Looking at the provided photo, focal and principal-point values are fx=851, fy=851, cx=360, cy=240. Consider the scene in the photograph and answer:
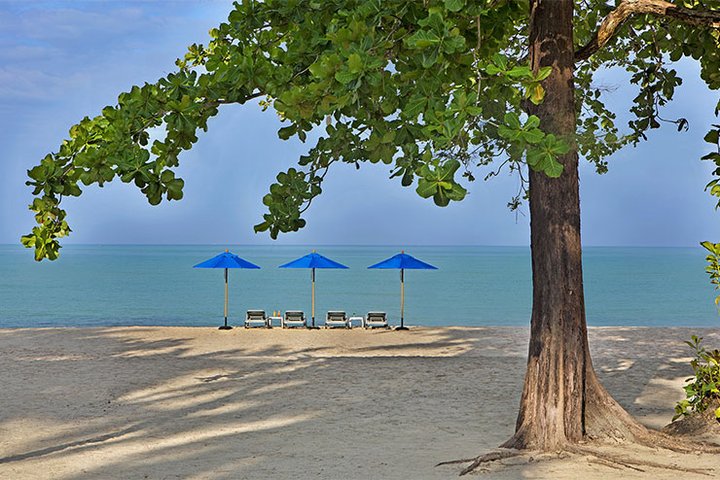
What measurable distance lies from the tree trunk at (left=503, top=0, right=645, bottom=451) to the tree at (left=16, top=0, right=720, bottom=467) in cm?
1

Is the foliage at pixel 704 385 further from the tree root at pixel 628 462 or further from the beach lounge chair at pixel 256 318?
the beach lounge chair at pixel 256 318

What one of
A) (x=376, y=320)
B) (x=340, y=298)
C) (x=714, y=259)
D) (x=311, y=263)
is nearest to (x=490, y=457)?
(x=714, y=259)

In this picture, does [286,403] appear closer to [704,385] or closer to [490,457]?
[490,457]

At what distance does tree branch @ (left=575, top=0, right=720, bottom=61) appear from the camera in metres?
8.83

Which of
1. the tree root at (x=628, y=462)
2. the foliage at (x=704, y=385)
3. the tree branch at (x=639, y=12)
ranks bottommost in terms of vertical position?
the tree root at (x=628, y=462)

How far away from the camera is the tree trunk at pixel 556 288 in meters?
8.55

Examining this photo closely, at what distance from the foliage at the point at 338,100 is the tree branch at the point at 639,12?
834 millimetres

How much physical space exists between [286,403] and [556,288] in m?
4.75

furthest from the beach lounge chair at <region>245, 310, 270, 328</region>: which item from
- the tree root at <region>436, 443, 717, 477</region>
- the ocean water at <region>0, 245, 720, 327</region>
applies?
the ocean water at <region>0, 245, 720, 327</region>

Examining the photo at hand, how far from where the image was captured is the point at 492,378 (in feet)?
45.0

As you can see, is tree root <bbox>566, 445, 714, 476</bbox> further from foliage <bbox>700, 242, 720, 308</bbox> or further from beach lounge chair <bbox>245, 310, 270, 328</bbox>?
beach lounge chair <bbox>245, 310, 270, 328</bbox>

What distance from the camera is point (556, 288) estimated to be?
8.55 m

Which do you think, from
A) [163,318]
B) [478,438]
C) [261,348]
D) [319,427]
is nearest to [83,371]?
[261,348]

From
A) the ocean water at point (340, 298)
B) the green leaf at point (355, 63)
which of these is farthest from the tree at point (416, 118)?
the ocean water at point (340, 298)
